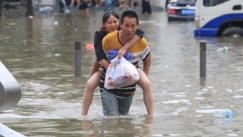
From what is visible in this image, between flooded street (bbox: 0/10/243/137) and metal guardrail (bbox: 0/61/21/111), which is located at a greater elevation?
metal guardrail (bbox: 0/61/21/111)

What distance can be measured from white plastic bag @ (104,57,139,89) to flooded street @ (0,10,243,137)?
523 mm

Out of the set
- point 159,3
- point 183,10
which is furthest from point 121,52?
point 159,3

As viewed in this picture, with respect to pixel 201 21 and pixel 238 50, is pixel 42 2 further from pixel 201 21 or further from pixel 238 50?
pixel 238 50

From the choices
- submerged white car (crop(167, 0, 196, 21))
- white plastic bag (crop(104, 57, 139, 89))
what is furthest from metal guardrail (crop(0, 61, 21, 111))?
submerged white car (crop(167, 0, 196, 21))

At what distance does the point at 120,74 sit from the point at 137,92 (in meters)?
4.12

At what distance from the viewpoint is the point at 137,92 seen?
492 inches

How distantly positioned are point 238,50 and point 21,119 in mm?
11945

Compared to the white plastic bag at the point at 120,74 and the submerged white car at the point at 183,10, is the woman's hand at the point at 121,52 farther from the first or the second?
the submerged white car at the point at 183,10

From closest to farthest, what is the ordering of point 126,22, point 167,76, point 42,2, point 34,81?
point 126,22, point 34,81, point 167,76, point 42,2

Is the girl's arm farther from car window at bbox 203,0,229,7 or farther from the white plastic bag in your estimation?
car window at bbox 203,0,229,7

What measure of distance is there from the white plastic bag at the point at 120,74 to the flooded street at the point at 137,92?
52cm

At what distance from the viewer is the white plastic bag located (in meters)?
8.40

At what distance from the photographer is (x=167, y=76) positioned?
14664mm

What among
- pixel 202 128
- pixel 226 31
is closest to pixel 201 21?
pixel 226 31
